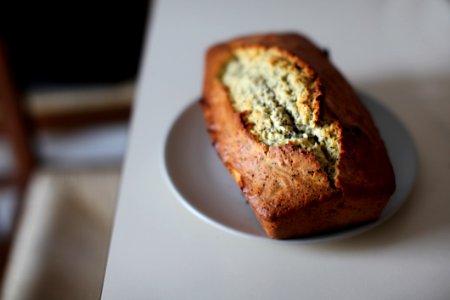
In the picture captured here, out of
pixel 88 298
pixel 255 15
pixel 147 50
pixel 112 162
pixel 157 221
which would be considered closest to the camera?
pixel 157 221

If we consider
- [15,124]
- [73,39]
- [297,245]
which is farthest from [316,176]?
[73,39]

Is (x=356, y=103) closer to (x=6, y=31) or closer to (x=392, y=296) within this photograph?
(x=392, y=296)

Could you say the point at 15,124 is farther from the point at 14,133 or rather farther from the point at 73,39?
the point at 73,39

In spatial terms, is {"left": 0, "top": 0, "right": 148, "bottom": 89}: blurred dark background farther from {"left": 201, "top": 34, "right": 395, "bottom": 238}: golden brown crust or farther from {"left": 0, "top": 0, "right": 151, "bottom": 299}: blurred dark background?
{"left": 201, "top": 34, "right": 395, "bottom": 238}: golden brown crust

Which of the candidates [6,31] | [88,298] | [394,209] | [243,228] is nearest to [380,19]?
[394,209]

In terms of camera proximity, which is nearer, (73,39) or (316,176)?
(316,176)

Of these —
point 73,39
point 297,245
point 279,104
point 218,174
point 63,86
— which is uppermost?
point 73,39

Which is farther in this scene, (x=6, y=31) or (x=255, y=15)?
(x=6, y=31)

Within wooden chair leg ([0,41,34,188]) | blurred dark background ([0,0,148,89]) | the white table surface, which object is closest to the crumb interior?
the white table surface
